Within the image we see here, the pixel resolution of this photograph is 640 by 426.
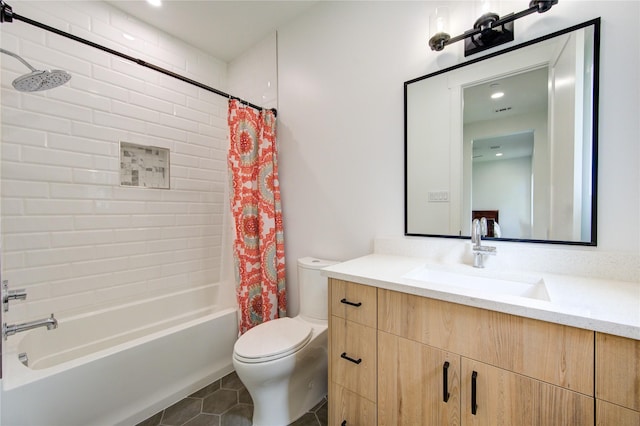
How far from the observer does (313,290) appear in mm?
1722

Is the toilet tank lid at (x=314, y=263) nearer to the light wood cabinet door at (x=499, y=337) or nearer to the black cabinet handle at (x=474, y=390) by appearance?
the light wood cabinet door at (x=499, y=337)

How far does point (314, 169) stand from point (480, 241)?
1.15m

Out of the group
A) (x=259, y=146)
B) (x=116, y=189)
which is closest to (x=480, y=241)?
(x=259, y=146)

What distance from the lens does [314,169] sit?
1.96 meters

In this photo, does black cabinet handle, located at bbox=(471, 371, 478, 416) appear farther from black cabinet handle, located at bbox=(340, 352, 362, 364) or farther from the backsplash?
the backsplash

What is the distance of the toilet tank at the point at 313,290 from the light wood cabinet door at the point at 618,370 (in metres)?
1.22

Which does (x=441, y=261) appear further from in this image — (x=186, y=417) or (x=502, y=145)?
(x=186, y=417)

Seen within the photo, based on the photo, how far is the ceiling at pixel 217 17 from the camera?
6.20 ft

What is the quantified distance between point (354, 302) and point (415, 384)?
14.0 inches

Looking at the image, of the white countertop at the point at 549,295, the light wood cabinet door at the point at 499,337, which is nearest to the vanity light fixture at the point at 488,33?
the white countertop at the point at 549,295

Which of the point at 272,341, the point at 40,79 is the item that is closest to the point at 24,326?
the point at 272,341

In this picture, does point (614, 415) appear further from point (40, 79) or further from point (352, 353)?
point (40, 79)

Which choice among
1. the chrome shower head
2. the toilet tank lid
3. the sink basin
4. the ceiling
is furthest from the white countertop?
the ceiling

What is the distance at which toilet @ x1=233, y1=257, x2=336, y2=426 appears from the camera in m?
1.32
